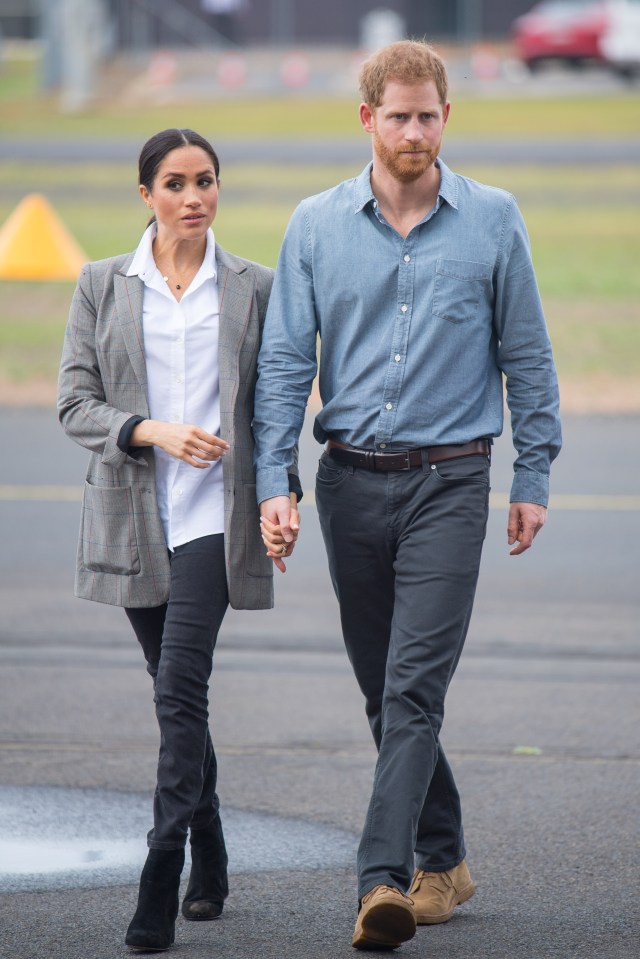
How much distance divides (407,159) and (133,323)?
78 cm

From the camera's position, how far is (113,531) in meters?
4.05

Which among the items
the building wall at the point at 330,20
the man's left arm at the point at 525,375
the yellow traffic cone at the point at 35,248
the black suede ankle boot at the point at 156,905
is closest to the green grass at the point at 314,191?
the yellow traffic cone at the point at 35,248

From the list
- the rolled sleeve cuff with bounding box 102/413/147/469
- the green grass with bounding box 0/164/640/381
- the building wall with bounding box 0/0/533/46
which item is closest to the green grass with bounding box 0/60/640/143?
the green grass with bounding box 0/164/640/381

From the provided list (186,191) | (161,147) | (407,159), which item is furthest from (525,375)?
(161,147)

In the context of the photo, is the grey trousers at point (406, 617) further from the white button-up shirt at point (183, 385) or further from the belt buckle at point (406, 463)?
the white button-up shirt at point (183, 385)

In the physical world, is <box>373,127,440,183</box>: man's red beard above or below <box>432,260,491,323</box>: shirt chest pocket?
above

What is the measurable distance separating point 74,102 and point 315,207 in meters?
37.0

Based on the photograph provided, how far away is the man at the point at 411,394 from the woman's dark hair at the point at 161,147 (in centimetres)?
31

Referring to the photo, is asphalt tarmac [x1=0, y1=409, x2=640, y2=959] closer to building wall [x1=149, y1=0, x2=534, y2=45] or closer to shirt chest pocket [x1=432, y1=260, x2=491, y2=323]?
shirt chest pocket [x1=432, y1=260, x2=491, y2=323]

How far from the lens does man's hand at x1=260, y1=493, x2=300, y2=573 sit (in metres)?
3.95

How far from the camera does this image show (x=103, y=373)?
4.07 m

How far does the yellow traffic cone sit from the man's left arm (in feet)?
38.8

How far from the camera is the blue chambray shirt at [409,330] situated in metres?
4.00

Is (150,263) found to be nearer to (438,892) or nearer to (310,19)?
(438,892)
